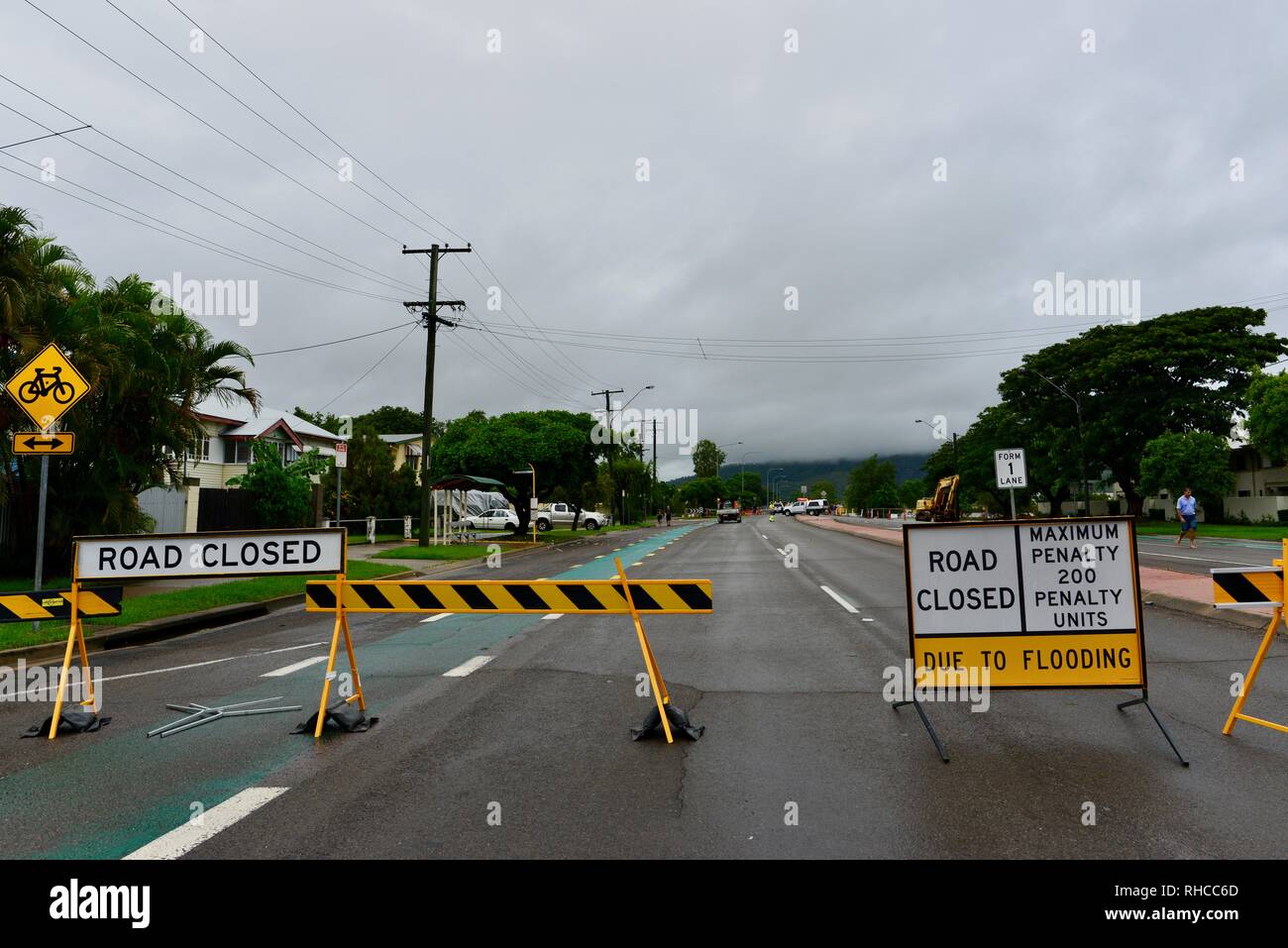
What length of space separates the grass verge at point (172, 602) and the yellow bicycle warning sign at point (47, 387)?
2612 mm

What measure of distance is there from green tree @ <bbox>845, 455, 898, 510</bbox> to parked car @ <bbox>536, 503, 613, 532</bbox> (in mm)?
105375

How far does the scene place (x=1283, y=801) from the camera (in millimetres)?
4238

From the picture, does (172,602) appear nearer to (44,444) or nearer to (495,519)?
(44,444)

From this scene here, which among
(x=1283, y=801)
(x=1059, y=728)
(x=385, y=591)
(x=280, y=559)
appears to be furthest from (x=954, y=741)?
(x=280, y=559)

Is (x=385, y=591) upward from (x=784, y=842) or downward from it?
upward

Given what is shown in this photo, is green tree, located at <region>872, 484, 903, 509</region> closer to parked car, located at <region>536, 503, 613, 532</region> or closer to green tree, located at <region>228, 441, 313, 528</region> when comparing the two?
parked car, located at <region>536, 503, 613, 532</region>

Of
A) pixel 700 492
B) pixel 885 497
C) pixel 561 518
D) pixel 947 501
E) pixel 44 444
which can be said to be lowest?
pixel 561 518

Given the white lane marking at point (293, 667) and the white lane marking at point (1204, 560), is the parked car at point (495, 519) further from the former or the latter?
the white lane marking at point (293, 667)

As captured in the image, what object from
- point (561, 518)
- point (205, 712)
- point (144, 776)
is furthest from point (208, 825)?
point (561, 518)

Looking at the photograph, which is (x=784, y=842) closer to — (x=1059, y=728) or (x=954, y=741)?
(x=954, y=741)

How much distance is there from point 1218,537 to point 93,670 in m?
38.1

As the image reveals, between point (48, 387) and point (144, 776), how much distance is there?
21.0 ft

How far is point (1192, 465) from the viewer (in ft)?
122
